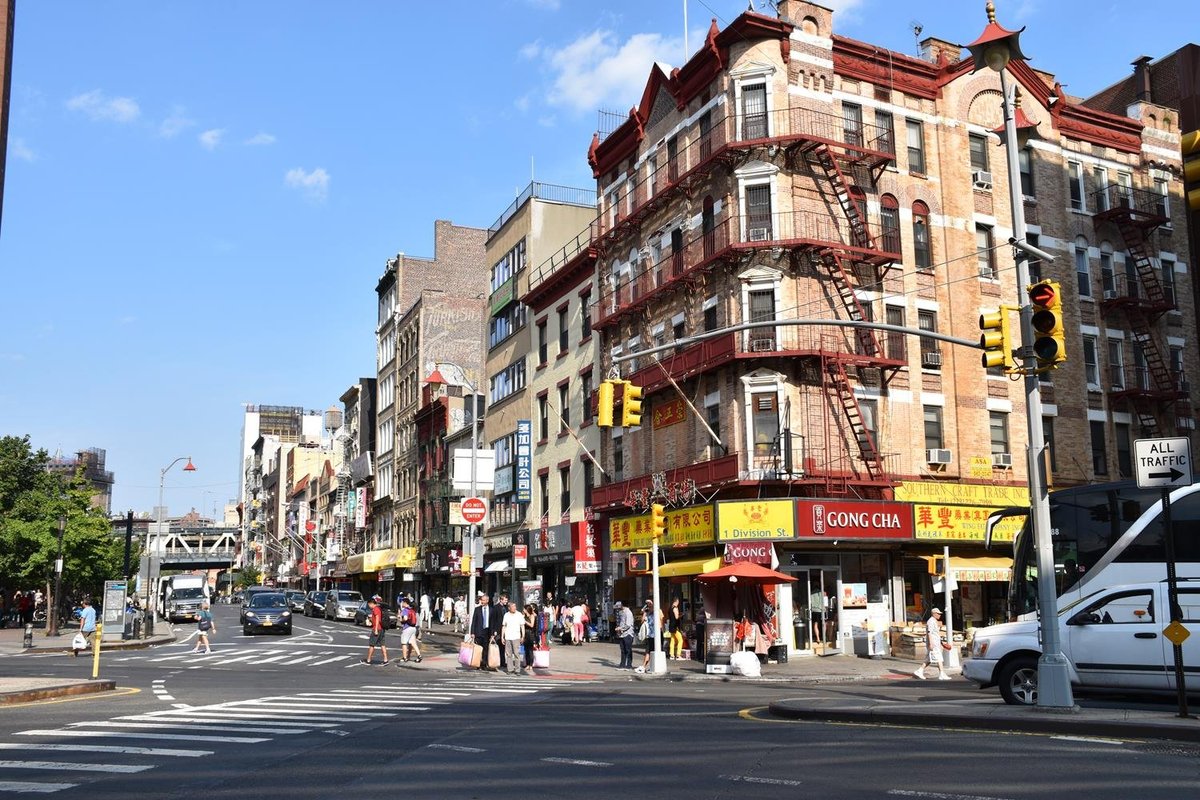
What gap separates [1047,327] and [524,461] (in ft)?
123

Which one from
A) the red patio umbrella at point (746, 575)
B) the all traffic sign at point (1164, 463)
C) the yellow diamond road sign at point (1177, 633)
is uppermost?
the all traffic sign at point (1164, 463)

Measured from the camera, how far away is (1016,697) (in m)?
17.1

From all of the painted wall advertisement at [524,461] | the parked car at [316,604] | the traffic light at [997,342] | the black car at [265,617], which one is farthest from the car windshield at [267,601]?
the traffic light at [997,342]

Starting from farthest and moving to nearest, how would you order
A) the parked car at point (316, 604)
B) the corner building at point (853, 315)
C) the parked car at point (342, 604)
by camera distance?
the parked car at point (316, 604) → the parked car at point (342, 604) → the corner building at point (853, 315)

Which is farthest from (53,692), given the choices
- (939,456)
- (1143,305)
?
(1143,305)

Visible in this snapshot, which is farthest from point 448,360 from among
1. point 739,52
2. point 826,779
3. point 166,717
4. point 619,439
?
point 826,779

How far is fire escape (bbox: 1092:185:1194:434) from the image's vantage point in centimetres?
4212

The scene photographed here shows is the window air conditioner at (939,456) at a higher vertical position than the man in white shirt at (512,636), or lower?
higher

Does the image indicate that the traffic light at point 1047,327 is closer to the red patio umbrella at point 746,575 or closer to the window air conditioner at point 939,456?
the red patio umbrella at point 746,575

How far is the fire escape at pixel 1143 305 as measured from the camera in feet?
138

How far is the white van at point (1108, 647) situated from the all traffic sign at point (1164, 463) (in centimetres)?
277

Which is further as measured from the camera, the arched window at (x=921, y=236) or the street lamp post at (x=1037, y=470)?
the arched window at (x=921, y=236)

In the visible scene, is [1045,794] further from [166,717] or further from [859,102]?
[859,102]

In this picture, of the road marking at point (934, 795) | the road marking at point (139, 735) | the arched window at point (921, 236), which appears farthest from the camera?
the arched window at point (921, 236)
